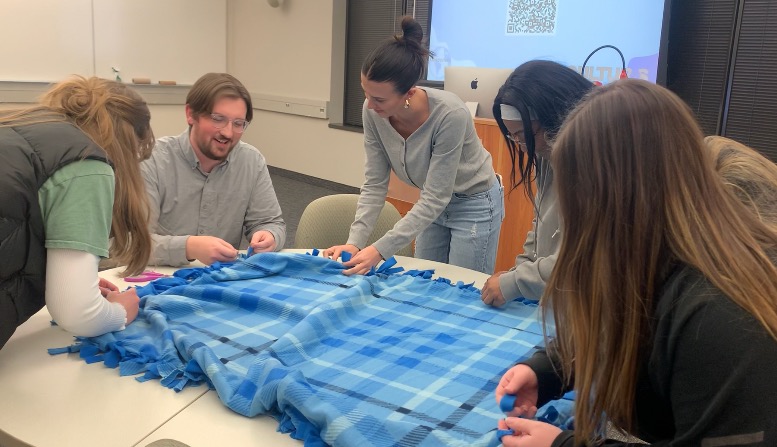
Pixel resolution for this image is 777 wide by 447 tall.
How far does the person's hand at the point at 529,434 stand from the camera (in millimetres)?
946

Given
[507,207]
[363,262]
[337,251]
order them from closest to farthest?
[363,262], [337,251], [507,207]

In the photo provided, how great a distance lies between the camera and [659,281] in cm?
81

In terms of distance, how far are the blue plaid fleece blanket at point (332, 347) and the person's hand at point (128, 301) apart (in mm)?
27

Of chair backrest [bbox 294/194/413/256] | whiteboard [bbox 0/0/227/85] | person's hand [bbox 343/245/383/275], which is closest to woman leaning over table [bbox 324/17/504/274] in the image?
person's hand [bbox 343/245/383/275]

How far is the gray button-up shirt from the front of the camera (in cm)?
218

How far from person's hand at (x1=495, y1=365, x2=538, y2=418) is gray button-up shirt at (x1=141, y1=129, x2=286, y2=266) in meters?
1.25

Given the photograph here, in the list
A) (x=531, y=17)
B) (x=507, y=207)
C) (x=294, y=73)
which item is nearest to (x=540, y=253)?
(x=507, y=207)

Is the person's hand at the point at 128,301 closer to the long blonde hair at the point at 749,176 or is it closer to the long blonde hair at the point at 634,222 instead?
the long blonde hair at the point at 634,222

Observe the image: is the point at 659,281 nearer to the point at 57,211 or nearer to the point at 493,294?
the point at 493,294

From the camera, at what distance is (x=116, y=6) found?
5.62 meters

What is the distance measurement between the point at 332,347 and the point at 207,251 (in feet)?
2.20

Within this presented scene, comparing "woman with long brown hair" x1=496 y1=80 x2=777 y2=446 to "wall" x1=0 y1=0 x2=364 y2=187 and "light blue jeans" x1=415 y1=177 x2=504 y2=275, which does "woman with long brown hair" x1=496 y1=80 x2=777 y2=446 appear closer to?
"light blue jeans" x1=415 y1=177 x2=504 y2=275

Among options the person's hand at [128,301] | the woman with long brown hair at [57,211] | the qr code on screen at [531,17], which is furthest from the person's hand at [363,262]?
the qr code on screen at [531,17]

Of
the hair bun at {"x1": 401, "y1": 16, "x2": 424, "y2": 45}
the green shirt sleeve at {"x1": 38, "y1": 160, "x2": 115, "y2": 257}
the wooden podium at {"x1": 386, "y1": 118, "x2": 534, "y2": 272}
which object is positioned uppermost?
the hair bun at {"x1": 401, "y1": 16, "x2": 424, "y2": 45}
